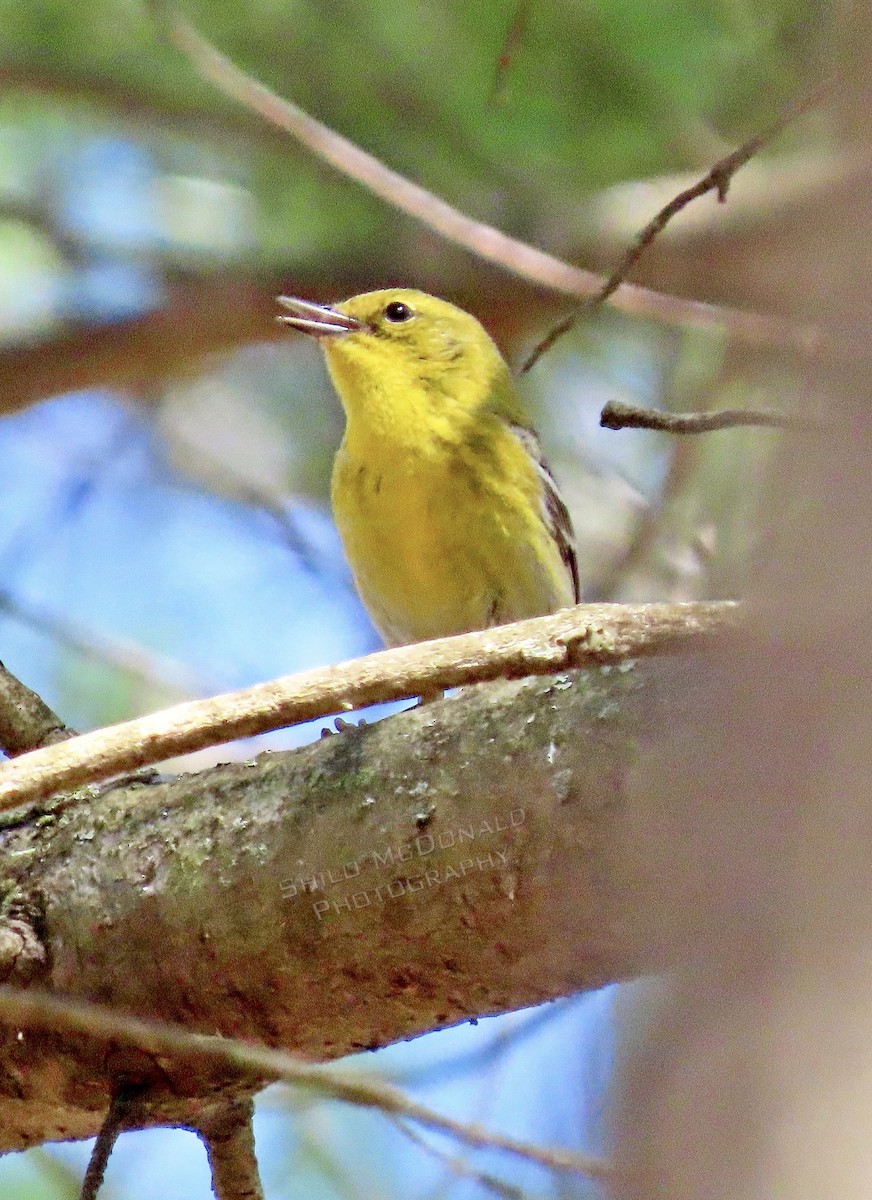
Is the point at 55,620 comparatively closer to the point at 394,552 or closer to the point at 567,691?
the point at 394,552

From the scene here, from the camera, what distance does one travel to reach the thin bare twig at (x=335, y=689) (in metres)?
2.09

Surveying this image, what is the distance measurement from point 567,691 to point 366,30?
363cm

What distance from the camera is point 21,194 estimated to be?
19.2 feet

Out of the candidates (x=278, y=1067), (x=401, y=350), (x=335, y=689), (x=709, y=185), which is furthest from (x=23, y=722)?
(x=401, y=350)

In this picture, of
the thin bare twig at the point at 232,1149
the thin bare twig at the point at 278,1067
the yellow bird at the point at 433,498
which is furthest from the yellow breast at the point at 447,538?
the thin bare twig at the point at 278,1067

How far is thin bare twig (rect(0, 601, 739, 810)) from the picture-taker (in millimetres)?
2090

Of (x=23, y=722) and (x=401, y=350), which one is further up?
(x=401, y=350)

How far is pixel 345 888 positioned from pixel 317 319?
3.04 m

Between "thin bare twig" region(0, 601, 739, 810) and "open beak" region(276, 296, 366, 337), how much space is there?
2.76m

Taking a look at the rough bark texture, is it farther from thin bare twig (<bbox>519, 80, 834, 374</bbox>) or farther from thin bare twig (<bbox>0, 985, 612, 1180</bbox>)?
thin bare twig (<bbox>519, 80, 834, 374</bbox>)

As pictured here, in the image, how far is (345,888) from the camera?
2.27 m

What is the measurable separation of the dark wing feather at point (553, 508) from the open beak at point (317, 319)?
25.4 inches

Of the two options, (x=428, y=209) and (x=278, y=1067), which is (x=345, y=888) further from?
(x=428, y=209)

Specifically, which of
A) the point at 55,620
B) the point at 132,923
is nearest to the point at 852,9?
the point at 132,923
